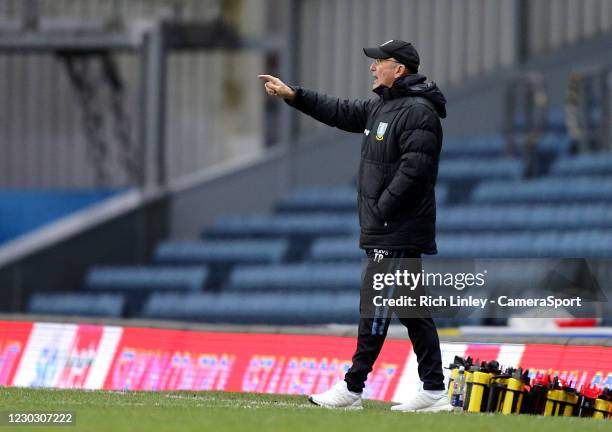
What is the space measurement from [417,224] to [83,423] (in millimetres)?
2304

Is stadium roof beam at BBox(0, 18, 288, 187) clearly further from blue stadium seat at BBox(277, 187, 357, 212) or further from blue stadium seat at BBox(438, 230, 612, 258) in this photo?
blue stadium seat at BBox(438, 230, 612, 258)

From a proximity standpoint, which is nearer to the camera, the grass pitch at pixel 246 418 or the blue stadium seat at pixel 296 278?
the grass pitch at pixel 246 418

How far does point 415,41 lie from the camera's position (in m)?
21.4

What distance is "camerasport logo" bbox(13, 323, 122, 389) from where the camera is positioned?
11969 mm

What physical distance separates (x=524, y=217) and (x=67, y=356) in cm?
691

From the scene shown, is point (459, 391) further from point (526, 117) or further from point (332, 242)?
point (526, 117)

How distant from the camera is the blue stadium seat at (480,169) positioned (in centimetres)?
Answer: 1880

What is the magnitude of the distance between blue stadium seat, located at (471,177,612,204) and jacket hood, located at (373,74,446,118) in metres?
8.73

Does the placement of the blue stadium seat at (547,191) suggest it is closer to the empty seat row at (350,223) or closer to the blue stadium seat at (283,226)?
the empty seat row at (350,223)

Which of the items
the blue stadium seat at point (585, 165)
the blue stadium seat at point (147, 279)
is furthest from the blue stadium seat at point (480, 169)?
the blue stadium seat at point (147, 279)

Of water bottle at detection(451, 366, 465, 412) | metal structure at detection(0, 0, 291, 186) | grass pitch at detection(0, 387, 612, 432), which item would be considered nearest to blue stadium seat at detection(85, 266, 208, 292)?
metal structure at detection(0, 0, 291, 186)

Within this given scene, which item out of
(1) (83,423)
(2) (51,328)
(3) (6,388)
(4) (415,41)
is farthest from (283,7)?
(1) (83,423)

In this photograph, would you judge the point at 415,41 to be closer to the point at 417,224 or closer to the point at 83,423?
the point at 417,224

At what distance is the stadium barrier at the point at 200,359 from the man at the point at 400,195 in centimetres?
165
